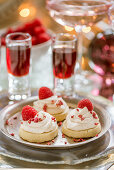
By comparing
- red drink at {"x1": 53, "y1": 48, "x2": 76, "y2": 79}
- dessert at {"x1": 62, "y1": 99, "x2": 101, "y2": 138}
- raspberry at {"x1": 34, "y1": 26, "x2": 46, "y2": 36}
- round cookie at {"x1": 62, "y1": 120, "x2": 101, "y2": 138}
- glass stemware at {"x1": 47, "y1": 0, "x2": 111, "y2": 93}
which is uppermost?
glass stemware at {"x1": 47, "y1": 0, "x2": 111, "y2": 93}

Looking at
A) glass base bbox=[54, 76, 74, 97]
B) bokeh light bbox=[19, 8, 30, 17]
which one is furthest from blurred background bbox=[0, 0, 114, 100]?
bokeh light bbox=[19, 8, 30, 17]

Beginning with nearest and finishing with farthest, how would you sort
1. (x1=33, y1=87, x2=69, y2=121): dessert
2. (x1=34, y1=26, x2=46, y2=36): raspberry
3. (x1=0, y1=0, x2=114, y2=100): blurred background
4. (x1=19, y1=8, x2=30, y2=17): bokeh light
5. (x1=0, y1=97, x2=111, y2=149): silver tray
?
(x1=0, y1=97, x2=111, y2=149): silver tray, (x1=33, y1=87, x2=69, y2=121): dessert, (x1=0, y1=0, x2=114, y2=100): blurred background, (x1=34, y1=26, x2=46, y2=36): raspberry, (x1=19, y1=8, x2=30, y2=17): bokeh light

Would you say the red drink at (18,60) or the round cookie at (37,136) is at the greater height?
the red drink at (18,60)

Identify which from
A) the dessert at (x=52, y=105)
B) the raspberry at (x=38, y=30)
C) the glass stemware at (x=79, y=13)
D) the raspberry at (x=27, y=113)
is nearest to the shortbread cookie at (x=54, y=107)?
the dessert at (x=52, y=105)

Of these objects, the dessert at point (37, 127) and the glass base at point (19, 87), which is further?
the glass base at point (19, 87)

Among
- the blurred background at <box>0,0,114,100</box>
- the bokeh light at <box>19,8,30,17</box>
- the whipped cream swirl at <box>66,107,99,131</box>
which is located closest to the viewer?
the whipped cream swirl at <box>66,107,99,131</box>

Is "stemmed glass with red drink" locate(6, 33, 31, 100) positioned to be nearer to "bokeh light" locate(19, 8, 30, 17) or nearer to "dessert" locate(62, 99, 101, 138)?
"dessert" locate(62, 99, 101, 138)

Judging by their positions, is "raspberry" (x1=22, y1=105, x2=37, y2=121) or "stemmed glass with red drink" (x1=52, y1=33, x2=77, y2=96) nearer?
"raspberry" (x1=22, y1=105, x2=37, y2=121)

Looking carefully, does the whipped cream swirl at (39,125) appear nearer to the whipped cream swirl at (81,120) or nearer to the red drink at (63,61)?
the whipped cream swirl at (81,120)
